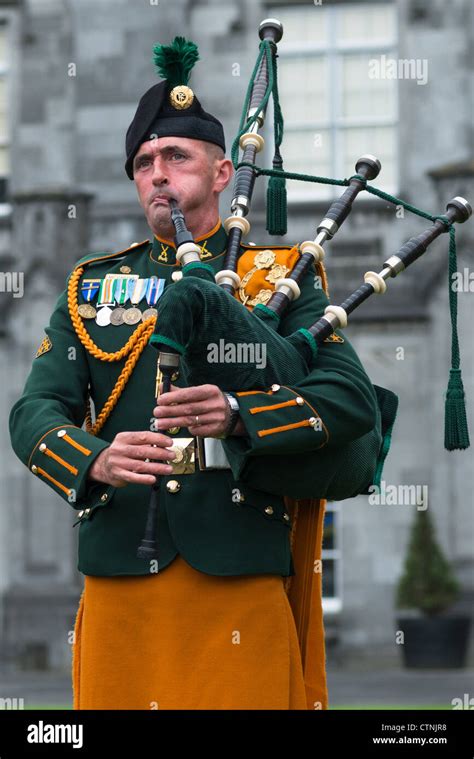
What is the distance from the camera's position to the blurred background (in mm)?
14758

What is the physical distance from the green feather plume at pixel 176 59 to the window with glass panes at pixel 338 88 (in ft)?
36.2

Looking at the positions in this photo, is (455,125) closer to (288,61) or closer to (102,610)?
(288,61)

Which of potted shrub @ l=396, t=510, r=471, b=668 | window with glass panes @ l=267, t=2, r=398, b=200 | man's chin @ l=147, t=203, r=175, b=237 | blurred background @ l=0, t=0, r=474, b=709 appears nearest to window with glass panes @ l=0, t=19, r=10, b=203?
blurred background @ l=0, t=0, r=474, b=709

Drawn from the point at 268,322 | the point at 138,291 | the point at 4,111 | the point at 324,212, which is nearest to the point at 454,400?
the point at 268,322

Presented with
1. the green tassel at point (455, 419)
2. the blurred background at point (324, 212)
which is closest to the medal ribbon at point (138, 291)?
the green tassel at point (455, 419)

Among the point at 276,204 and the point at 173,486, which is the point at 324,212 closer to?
the point at 276,204

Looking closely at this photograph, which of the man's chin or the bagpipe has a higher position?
the man's chin

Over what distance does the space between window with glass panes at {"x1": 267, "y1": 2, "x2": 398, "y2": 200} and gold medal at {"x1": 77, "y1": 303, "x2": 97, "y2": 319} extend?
11.2 m

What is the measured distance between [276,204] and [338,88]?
11.1 meters

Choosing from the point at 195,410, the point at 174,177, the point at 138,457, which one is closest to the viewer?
the point at 195,410

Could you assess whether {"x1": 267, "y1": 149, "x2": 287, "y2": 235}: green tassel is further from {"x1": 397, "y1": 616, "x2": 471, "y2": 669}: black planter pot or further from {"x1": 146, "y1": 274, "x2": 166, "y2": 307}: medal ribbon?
{"x1": 397, "y1": 616, "x2": 471, "y2": 669}: black planter pot

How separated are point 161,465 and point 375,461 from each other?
0.65 meters

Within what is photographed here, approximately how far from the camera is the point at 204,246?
13.9 ft
